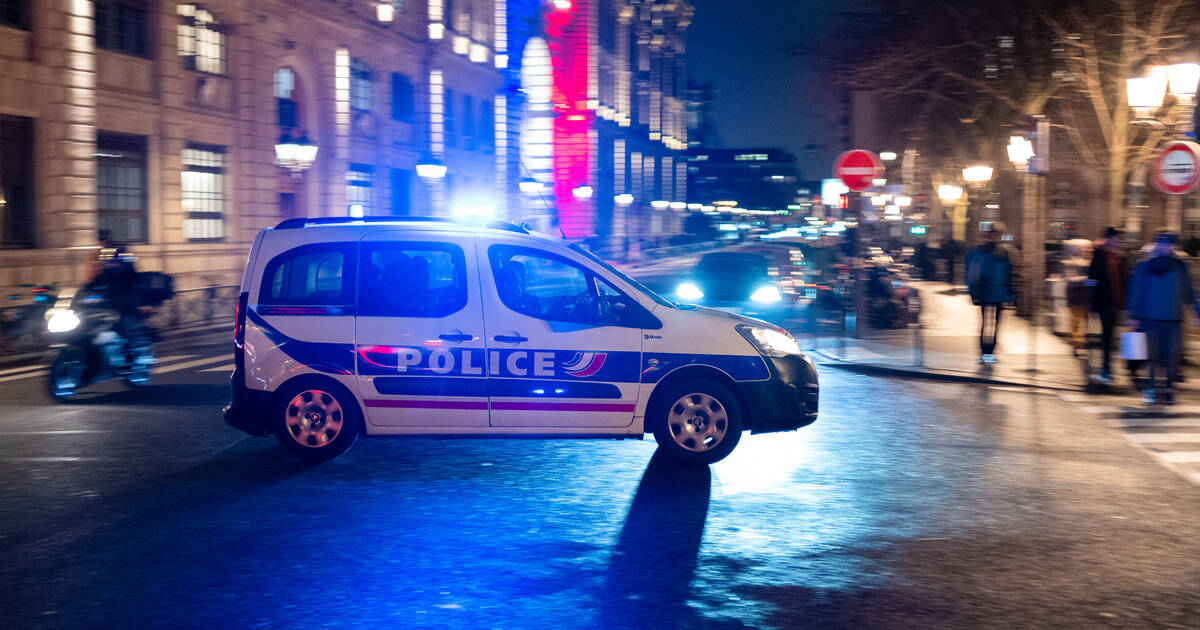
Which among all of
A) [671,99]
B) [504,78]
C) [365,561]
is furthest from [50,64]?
[671,99]

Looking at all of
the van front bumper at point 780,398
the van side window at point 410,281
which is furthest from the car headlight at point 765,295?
the van side window at point 410,281

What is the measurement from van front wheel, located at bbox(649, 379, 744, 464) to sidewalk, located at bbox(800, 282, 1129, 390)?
22.6 ft

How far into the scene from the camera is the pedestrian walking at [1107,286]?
14.4 meters

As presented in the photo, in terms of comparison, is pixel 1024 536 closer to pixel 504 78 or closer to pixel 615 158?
pixel 504 78

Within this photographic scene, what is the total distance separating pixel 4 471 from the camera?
28.1ft

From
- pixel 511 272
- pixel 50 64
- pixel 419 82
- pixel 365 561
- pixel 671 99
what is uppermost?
pixel 671 99

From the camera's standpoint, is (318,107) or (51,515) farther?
(318,107)

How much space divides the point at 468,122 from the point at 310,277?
143 feet

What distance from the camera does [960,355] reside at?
17.3 meters

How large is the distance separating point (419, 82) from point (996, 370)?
3434cm

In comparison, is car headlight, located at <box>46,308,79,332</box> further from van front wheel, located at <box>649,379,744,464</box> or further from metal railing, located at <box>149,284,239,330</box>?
metal railing, located at <box>149,284,239,330</box>

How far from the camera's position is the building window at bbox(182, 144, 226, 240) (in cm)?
2981

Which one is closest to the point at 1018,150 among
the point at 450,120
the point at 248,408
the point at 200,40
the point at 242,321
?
the point at 242,321

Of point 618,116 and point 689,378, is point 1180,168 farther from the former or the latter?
point 618,116
